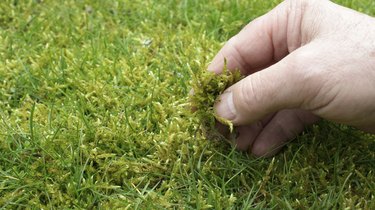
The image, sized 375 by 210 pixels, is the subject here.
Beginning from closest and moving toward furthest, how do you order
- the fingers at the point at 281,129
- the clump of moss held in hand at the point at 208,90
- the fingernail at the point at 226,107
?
1. the fingernail at the point at 226,107
2. the clump of moss held in hand at the point at 208,90
3. the fingers at the point at 281,129

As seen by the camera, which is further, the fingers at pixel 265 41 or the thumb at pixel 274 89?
the fingers at pixel 265 41

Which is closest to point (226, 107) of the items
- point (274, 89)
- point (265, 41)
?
point (274, 89)

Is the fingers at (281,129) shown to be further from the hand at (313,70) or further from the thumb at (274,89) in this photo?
the thumb at (274,89)

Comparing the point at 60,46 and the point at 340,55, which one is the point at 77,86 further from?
the point at 340,55

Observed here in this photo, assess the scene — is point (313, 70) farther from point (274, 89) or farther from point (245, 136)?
point (245, 136)

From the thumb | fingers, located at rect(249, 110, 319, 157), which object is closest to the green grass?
fingers, located at rect(249, 110, 319, 157)

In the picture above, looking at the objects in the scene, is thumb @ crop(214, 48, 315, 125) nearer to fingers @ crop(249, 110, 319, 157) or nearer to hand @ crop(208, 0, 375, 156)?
Result: hand @ crop(208, 0, 375, 156)

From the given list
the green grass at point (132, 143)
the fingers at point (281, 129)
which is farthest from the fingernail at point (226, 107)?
the fingers at point (281, 129)

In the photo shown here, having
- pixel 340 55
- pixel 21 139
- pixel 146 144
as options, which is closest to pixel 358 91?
pixel 340 55
